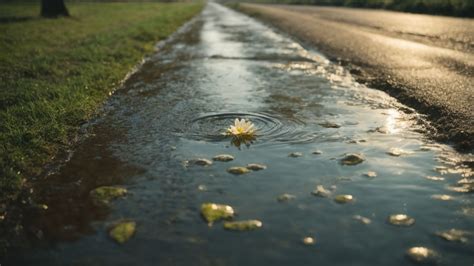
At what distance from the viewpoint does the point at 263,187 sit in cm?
517

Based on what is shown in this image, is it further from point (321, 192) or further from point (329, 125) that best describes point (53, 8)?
point (321, 192)

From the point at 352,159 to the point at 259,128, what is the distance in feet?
5.72

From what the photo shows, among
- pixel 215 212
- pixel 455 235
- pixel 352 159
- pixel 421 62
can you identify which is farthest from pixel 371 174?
pixel 421 62

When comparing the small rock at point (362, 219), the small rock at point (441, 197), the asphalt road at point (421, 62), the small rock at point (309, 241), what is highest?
the asphalt road at point (421, 62)

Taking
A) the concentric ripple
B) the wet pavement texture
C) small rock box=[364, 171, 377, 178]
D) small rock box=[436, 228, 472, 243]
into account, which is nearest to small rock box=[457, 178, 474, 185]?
the wet pavement texture

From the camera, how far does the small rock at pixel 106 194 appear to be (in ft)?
16.2

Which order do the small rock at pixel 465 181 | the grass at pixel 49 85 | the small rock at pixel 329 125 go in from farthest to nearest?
the small rock at pixel 329 125 → the grass at pixel 49 85 → the small rock at pixel 465 181

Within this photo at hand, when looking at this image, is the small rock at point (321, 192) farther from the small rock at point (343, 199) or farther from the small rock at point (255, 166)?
the small rock at point (255, 166)

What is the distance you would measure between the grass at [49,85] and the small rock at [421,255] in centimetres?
394

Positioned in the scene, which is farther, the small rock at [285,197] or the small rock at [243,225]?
the small rock at [285,197]

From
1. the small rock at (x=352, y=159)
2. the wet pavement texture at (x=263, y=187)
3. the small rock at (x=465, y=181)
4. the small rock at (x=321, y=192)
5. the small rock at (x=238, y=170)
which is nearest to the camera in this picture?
the wet pavement texture at (x=263, y=187)

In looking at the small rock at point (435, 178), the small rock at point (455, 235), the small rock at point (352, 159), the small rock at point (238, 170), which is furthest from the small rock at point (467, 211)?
the small rock at point (238, 170)

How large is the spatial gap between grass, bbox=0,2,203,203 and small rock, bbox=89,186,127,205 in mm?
855

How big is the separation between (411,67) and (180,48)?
8.74 m
